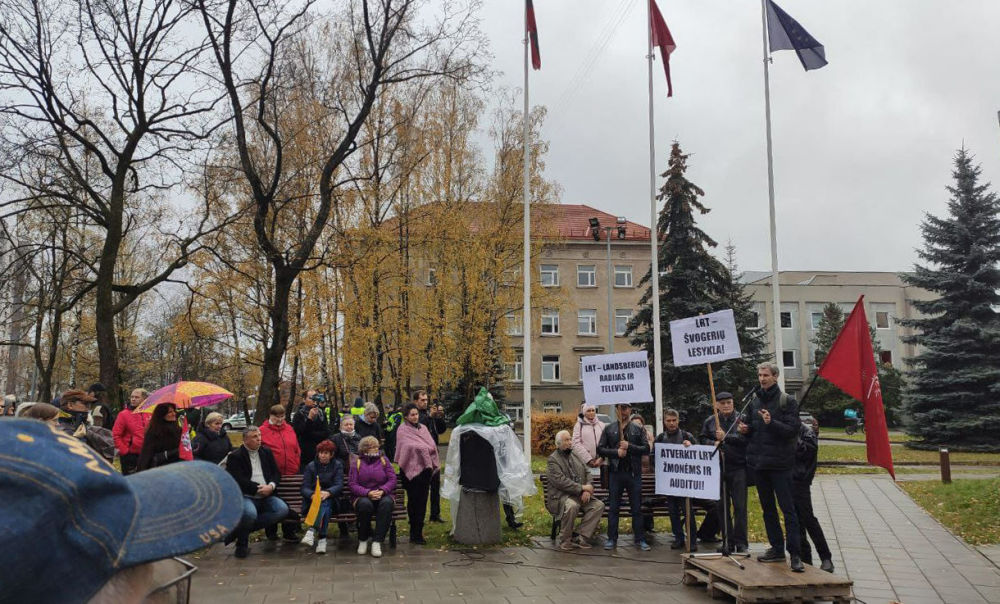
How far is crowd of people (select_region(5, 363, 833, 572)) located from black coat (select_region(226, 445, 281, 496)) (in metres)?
0.02

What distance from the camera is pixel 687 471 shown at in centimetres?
1039

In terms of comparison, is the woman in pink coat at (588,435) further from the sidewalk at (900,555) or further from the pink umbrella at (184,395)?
the pink umbrella at (184,395)

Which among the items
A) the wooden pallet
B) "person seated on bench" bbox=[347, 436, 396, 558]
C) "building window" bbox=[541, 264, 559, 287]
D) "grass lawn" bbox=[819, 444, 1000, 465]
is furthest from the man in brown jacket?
"building window" bbox=[541, 264, 559, 287]

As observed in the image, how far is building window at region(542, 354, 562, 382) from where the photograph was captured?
49969 millimetres

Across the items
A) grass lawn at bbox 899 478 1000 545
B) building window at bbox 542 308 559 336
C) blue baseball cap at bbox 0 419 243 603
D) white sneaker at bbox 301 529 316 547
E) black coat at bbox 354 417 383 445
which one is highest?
building window at bbox 542 308 559 336

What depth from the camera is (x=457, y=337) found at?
33.1m

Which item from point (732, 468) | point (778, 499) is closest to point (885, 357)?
point (732, 468)

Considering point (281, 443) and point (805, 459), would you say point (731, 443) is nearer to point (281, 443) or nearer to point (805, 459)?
point (805, 459)

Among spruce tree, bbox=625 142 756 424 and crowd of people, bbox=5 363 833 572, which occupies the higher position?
spruce tree, bbox=625 142 756 424

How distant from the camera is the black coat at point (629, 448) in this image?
36.6 feet

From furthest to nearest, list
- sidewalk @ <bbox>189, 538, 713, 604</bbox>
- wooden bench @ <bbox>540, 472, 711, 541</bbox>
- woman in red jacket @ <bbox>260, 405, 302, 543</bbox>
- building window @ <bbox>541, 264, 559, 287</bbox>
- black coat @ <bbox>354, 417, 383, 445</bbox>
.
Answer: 1. building window @ <bbox>541, 264, 559, 287</bbox>
2. black coat @ <bbox>354, 417, 383, 445</bbox>
3. wooden bench @ <bbox>540, 472, 711, 541</bbox>
4. woman in red jacket @ <bbox>260, 405, 302, 543</bbox>
5. sidewalk @ <bbox>189, 538, 713, 604</bbox>

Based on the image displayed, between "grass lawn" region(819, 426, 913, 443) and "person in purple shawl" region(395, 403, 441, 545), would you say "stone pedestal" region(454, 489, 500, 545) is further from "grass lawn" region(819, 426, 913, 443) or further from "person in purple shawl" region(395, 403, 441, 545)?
"grass lawn" region(819, 426, 913, 443)

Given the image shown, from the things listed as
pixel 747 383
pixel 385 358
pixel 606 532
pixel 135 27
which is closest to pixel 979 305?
pixel 747 383

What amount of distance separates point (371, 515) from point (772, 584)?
17.8ft
